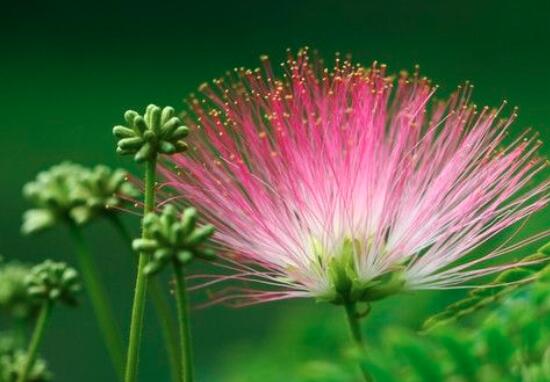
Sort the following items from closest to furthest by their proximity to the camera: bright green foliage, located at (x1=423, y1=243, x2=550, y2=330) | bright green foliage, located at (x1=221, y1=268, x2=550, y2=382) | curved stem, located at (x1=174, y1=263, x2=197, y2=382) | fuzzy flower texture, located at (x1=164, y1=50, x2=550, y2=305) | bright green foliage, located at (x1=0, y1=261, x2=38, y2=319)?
bright green foliage, located at (x1=221, y1=268, x2=550, y2=382), curved stem, located at (x1=174, y1=263, x2=197, y2=382), bright green foliage, located at (x1=423, y1=243, x2=550, y2=330), fuzzy flower texture, located at (x1=164, y1=50, x2=550, y2=305), bright green foliage, located at (x1=0, y1=261, x2=38, y2=319)

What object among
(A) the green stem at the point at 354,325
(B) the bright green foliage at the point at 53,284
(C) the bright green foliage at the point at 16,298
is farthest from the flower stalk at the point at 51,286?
(A) the green stem at the point at 354,325

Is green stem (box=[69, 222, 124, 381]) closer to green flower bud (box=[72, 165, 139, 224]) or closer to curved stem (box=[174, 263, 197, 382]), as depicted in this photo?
green flower bud (box=[72, 165, 139, 224])

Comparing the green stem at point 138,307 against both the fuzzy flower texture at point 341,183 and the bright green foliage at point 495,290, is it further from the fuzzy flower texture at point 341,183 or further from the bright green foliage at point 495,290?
the bright green foliage at point 495,290

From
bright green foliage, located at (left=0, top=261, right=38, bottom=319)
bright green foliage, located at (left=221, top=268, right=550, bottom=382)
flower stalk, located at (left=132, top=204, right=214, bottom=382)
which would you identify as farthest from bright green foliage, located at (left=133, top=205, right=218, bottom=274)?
bright green foliage, located at (left=0, top=261, right=38, bottom=319)

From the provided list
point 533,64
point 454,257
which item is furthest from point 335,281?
point 533,64

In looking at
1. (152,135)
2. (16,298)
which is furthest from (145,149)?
(16,298)

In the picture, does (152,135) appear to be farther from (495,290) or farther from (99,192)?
(495,290)
